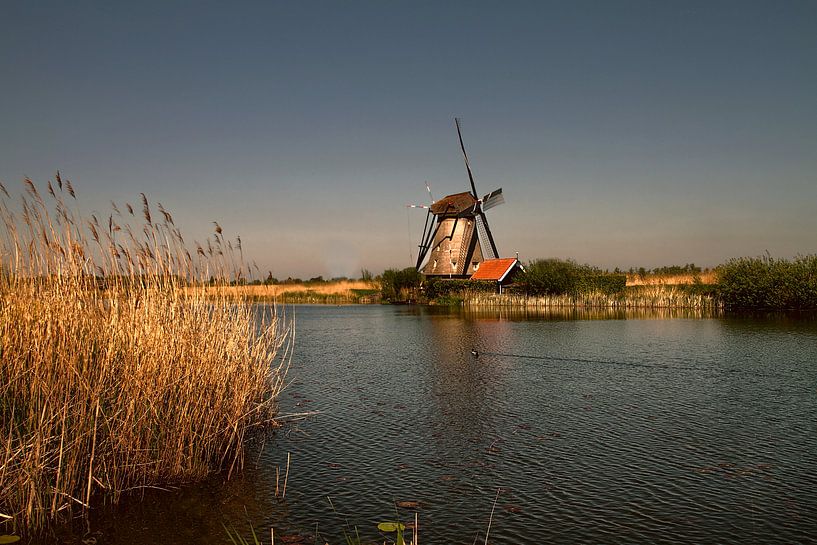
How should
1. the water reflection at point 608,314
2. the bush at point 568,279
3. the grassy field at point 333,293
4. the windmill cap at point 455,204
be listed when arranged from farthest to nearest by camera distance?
the grassy field at point 333,293
the windmill cap at point 455,204
the bush at point 568,279
the water reflection at point 608,314

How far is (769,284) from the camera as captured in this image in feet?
111

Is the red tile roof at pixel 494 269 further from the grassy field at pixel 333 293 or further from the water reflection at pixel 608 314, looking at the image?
the grassy field at pixel 333 293

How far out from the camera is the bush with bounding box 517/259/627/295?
41750 mm

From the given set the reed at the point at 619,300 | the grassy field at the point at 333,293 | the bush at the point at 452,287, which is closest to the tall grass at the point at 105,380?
the reed at the point at 619,300

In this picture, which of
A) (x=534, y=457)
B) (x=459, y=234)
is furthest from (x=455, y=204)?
(x=534, y=457)

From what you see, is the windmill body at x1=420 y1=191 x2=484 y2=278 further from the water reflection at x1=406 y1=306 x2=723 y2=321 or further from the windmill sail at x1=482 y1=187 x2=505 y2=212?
the water reflection at x1=406 y1=306 x2=723 y2=321

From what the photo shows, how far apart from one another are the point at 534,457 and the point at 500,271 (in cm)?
3841

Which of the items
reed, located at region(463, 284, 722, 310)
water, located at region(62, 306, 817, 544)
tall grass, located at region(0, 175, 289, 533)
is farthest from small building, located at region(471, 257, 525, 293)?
tall grass, located at region(0, 175, 289, 533)

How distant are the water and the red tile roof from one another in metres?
29.1

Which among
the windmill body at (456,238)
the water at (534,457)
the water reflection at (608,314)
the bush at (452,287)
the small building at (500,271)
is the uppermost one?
the windmill body at (456,238)

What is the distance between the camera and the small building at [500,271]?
45.5 m

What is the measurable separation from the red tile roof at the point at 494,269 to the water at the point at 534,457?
29.1m

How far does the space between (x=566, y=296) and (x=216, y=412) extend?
36194 mm

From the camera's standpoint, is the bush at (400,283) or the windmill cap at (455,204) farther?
the bush at (400,283)
